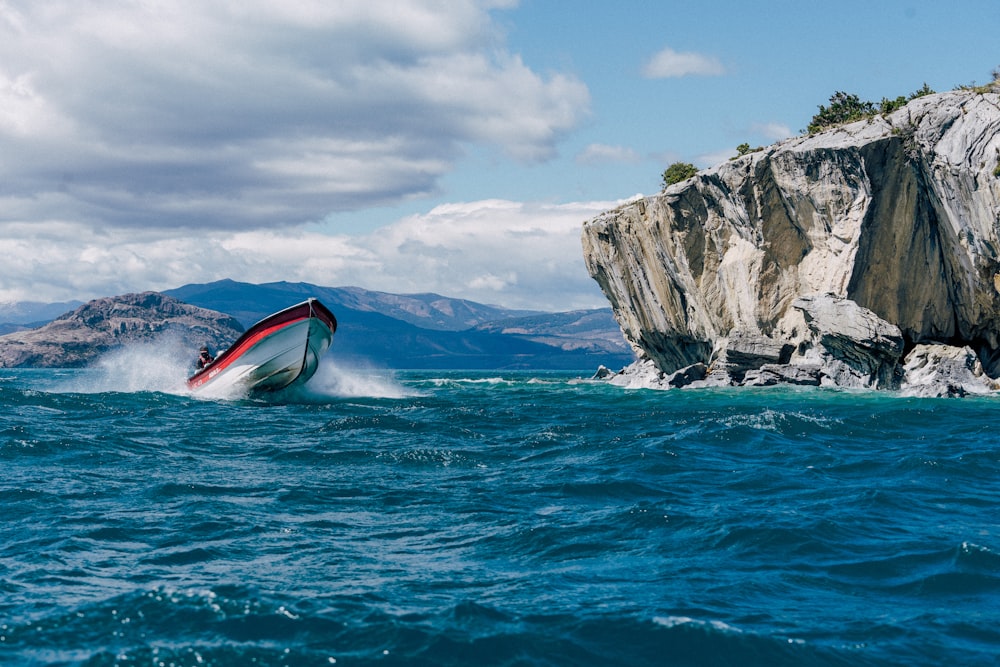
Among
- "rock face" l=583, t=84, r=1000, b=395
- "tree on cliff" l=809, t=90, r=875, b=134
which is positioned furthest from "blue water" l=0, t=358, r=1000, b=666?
"tree on cliff" l=809, t=90, r=875, b=134

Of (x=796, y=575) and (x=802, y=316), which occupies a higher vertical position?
(x=802, y=316)

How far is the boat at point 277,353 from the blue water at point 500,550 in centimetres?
1069

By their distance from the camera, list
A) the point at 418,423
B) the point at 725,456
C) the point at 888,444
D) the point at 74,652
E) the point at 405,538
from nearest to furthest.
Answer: the point at 74,652, the point at 405,538, the point at 725,456, the point at 888,444, the point at 418,423

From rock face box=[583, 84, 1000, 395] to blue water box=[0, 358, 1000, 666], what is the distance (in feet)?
66.8

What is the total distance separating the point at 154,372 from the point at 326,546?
42.3m

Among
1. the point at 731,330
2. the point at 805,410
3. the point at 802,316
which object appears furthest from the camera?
the point at 731,330

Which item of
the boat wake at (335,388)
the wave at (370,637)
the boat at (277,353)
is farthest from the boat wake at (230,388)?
the wave at (370,637)

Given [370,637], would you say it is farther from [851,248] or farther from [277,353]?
[851,248]

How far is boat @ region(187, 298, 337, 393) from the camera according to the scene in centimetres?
2942

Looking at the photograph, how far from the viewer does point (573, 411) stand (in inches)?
1132

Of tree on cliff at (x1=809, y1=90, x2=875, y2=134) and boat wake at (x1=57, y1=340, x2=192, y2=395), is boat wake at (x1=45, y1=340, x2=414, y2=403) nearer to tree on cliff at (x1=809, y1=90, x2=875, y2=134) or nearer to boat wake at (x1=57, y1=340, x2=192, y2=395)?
boat wake at (x1=57, y1=340, x2=192, y2=395)

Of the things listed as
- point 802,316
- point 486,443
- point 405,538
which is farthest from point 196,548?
point 802,316

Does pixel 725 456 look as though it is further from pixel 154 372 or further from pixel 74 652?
pixel 154 372

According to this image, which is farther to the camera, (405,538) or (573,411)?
(573,411)
